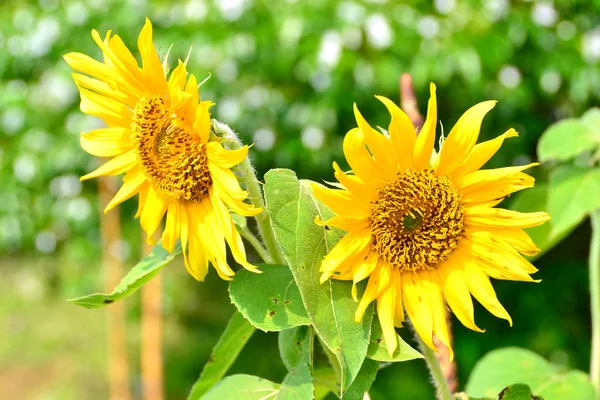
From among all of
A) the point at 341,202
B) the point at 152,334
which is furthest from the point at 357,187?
the point at 152,334

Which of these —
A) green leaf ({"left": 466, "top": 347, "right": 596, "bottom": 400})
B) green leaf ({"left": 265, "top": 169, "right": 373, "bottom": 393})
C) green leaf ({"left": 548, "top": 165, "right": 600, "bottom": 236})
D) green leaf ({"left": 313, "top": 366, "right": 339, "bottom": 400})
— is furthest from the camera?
green leaf ({"left": 548, "top": 165, "right": 600, "bottom": 236})

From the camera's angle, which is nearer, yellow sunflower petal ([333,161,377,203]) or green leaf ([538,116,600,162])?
yellow sunflower petal ([333,161,377,203])

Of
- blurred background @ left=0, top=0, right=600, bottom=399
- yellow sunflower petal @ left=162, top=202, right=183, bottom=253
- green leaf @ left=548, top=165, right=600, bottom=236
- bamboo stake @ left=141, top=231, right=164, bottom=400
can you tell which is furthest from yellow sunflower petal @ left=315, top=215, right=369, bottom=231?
bamboo stake @ left=141, top=231, right=164, bottom=400

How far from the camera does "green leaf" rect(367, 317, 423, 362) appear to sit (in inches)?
16.6

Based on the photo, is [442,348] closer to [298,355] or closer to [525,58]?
[298,355]

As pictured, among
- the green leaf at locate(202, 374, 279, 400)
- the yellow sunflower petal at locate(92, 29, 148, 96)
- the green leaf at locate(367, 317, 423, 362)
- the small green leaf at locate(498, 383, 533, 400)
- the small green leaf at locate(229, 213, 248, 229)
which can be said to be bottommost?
the small green leaf at locate(498, 383, 533, 400)

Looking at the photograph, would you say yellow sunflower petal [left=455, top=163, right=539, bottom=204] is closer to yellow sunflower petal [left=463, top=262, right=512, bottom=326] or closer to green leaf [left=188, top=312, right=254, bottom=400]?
yellow sunflower petal [left=463, top=262, right=512, bottom=326]

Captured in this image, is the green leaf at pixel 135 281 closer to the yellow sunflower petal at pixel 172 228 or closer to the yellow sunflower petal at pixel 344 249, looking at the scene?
the yellow sunflower petal at pixel 172 228

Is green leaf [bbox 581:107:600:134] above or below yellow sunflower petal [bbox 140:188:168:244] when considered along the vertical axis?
below

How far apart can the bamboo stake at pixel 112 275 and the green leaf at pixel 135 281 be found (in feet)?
5.95

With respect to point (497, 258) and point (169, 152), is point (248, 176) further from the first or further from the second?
point (497, 258)

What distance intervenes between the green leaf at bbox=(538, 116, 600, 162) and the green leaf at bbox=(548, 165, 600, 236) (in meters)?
0.02

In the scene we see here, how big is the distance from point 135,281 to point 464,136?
0.79ft

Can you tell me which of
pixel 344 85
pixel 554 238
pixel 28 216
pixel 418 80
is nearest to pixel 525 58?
pixel 418 80
